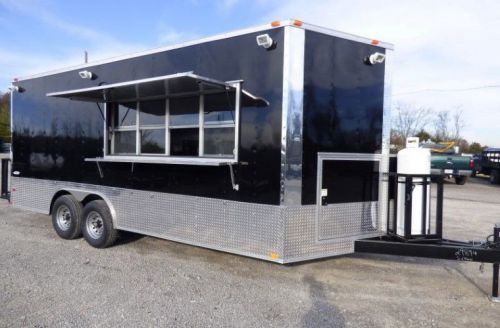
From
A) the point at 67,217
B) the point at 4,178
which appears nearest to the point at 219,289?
the point at 67,217

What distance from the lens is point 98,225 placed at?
5898 millimetres

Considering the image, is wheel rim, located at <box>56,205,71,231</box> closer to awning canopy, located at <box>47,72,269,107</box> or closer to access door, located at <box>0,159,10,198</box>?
awning canopy, located at <box>47,72,269,107</box>

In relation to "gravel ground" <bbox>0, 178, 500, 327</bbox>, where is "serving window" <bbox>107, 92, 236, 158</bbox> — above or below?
above

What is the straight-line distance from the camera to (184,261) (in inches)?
209

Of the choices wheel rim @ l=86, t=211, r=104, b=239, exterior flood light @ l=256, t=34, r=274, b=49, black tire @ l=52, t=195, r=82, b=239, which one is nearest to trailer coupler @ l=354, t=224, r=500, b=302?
exterior flood light @ l=256, t=34, r=274, b=49

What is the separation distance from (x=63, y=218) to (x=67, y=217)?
0.10m

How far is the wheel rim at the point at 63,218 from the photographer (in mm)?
6266

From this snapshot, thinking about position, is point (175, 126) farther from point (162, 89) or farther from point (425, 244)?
point (425, 244)

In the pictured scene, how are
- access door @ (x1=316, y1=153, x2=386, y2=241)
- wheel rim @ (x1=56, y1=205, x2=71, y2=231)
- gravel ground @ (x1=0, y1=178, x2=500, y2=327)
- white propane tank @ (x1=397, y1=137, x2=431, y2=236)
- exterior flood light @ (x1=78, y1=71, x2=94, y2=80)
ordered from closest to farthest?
gravel ground @ (x1=0, y1=178, x2=500, y2=327), white propane tank @ (x1=397, y1=137, x2=431, y2=236), access door @ (x1=316, y1=153, x2=386, y2=241), exterior flood light @ (x1=78, y1=71, x2=94, y2=80), wheel rim @ (x1=56, y1=205, x2=71, y2=231)

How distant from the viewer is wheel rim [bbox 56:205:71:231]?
6266 millimetres

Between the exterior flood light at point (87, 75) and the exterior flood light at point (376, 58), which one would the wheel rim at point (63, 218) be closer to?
the exterior flood light at point (87, 75)

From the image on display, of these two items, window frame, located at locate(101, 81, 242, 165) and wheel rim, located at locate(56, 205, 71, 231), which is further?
wheel rim, located at locate(56, 205, 71, 231)

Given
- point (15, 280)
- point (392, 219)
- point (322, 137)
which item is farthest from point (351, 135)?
point (15, 280)

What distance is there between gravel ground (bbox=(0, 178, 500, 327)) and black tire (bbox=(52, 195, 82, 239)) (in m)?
0.17
